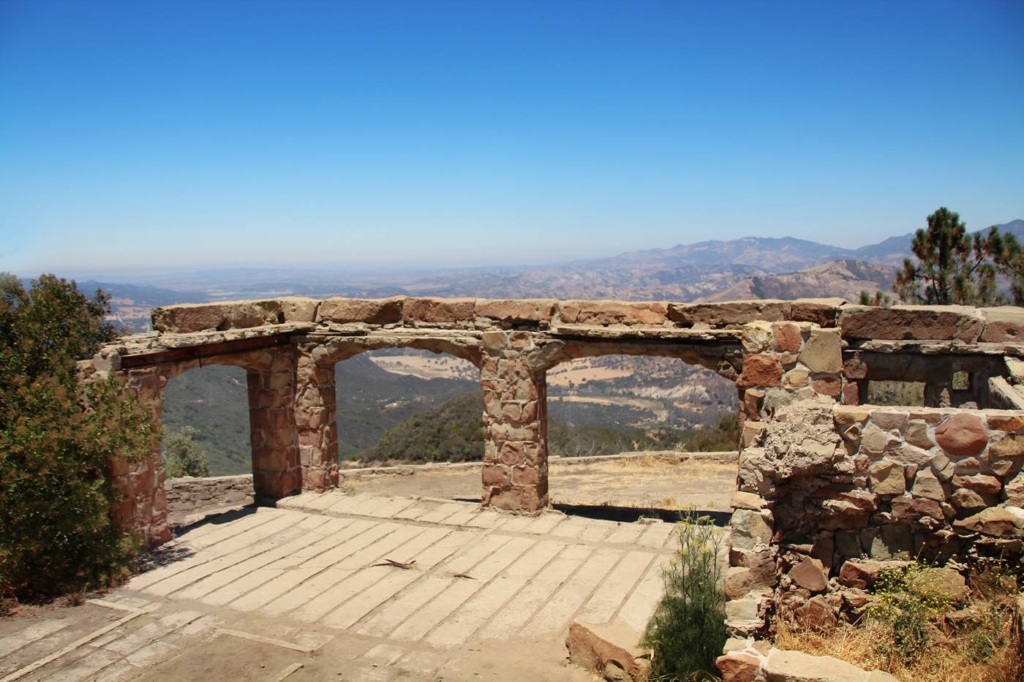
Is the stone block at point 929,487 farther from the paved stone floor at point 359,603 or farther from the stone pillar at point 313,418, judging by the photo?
the stone pillar at point 313,418

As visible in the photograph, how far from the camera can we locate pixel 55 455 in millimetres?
7277

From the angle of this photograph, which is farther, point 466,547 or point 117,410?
point 466,547

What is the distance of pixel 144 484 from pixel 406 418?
105 feet

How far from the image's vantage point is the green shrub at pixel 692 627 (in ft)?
16.8

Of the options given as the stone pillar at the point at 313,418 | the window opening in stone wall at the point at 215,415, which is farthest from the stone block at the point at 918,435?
the window opening in stone wall at the point at 215,415

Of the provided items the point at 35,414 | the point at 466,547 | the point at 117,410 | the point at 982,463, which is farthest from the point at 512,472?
the point at 982,463

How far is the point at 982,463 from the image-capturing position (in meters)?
4.59

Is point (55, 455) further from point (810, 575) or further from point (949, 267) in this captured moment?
point (949, 267)

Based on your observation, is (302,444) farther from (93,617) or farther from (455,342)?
(93,617)

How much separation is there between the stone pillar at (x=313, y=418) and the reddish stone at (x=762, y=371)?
6.44 meters

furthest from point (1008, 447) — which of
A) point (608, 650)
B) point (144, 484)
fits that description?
point (144, 484)

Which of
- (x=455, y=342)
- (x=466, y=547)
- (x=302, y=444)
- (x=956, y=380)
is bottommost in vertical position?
(x=466, y=547)

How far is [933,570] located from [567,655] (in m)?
2.83

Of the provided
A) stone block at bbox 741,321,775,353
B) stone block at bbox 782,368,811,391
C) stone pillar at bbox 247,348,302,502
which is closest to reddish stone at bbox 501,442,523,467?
stone pillar at bbox 247,348,302,502
